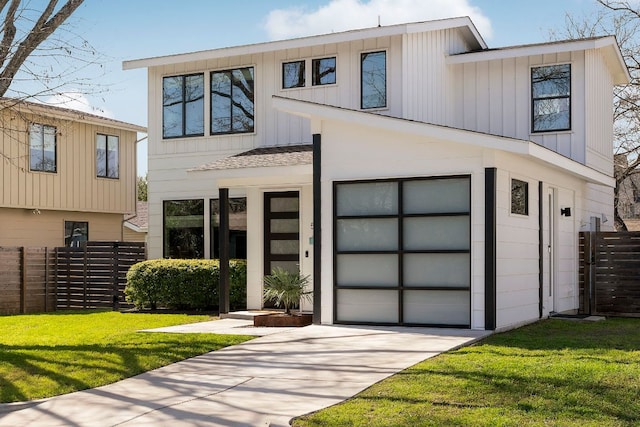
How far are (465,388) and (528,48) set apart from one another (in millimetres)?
10561

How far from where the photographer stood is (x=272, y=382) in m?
8.67

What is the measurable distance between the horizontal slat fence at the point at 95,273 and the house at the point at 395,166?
82 centimetres

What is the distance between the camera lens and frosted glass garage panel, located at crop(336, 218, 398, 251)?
42.2 feet

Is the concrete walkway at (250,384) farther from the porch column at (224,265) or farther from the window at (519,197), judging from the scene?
the porch column at (224,265)

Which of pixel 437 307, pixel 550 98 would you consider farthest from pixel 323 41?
pixel 437 307

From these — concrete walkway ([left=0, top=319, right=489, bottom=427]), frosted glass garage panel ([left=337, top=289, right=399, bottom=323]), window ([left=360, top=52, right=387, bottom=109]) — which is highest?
window ([left=360, top=52, right=387, bottom=109])

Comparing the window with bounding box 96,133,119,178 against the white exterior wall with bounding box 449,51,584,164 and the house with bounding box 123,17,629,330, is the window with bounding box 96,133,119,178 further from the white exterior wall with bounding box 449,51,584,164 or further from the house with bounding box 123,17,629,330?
the white exterior wall with bounding box 449,51,584,164

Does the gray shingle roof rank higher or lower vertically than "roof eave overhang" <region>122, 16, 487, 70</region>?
lower

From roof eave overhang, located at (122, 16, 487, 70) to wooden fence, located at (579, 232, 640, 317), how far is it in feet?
16.5

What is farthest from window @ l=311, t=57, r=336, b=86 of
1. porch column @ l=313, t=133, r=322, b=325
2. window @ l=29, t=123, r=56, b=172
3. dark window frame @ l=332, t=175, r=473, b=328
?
window @ l=29, t=123, r=56, b=172

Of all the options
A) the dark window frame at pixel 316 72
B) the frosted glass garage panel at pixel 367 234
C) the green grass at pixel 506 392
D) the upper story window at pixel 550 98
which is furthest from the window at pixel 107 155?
the green grass at pixel 506 392

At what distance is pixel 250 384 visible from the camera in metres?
8.62

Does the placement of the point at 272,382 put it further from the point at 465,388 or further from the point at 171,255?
the point at 171,255

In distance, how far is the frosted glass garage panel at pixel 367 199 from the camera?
42.2ft
